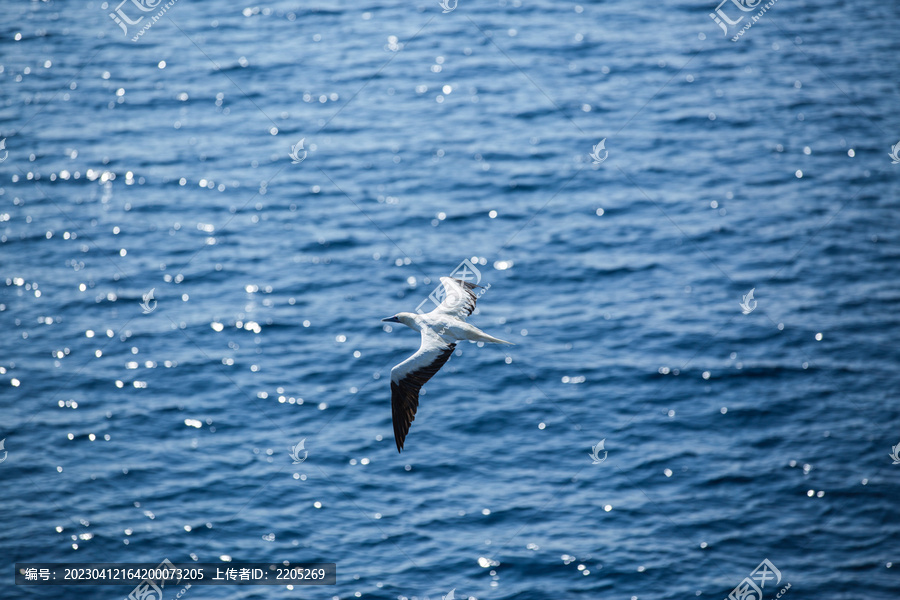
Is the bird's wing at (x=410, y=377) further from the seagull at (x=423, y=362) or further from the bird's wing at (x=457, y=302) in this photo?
the bird's wing at (x=457, y=302)

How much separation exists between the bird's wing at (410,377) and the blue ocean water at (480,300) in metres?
10.7

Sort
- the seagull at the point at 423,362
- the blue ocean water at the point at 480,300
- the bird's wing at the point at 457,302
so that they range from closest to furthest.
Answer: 1. the seagull at the point at 423,362
2. the bird's wing at the point at 457,302
3. the blue ocean water at the point at 480,300

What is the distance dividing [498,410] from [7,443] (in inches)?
725

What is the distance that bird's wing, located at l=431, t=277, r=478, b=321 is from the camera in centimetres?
2575

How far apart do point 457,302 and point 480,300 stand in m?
16.2

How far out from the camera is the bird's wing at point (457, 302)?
25.8m

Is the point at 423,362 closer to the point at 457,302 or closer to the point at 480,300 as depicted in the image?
the point at 457,302

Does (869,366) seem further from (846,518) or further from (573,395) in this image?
(573,395)

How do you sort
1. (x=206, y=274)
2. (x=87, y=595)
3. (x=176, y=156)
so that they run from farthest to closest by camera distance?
(x=176, y=156), (x=206, y=274), (x=87, y=595)

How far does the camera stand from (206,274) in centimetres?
4491

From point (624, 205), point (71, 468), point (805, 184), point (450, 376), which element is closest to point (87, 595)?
point (71, 468)
